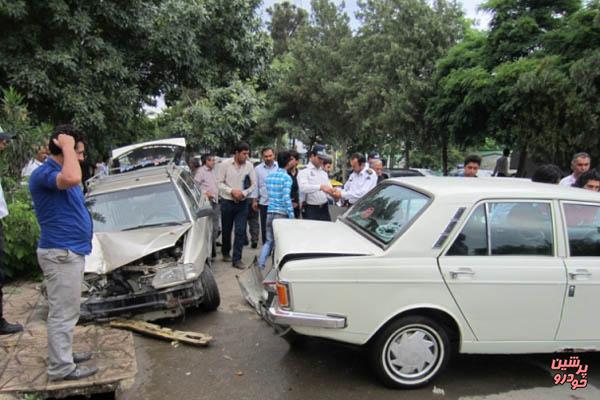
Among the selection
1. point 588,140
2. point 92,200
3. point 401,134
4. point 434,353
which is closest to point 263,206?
point 92,200

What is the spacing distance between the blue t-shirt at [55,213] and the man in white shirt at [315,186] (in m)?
3.69

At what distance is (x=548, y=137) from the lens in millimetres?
11422

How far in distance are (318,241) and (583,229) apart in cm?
213

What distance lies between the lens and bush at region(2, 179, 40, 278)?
5906 mm

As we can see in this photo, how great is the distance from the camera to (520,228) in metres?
3.64

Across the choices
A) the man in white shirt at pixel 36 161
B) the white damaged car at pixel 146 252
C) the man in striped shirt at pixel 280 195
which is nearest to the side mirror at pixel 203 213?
the white damaged car at pixel 146 252

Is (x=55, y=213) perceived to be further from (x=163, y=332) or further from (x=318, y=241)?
(x=318, y=241)

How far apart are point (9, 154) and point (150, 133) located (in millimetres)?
8067

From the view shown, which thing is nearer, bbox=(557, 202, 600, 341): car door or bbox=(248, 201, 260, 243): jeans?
bbox=(557, 202, 600, 341): car door

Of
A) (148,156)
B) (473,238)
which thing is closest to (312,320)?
(473,238)

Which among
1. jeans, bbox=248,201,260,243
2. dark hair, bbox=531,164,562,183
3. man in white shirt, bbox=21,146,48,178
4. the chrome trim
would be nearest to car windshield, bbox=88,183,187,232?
man in white shirt, bbox=21,146,48,178

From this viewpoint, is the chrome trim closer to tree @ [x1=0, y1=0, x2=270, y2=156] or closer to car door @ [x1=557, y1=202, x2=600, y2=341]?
car door @ [x1=557, y1=202, x2=600, y2=341]

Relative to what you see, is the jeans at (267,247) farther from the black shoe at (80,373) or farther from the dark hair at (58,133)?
the dark hair at (58,133)

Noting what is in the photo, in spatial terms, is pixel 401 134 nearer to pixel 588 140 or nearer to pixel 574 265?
pixel 588 140
